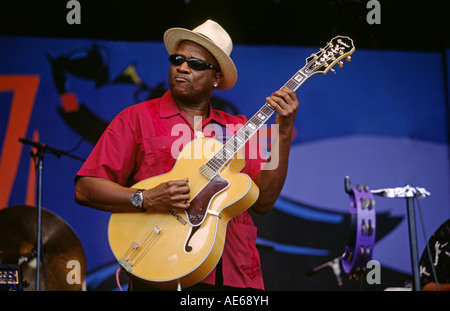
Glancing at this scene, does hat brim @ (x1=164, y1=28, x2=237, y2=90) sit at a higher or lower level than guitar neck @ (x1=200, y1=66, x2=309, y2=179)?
higher

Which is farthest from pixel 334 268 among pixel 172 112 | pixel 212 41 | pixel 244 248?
pixel 212 41

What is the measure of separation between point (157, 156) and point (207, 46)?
74cm

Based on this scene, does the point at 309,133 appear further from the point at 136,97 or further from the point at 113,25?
the point at 113,25

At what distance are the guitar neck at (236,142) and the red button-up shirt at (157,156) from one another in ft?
0.85

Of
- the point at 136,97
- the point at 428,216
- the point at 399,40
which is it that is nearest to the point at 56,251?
the point at 136,97

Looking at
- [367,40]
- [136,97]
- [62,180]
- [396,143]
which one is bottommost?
[62,180]

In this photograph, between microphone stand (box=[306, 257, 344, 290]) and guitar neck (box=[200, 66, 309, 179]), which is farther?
microphone stand (box=[306, 257, 344, 290])

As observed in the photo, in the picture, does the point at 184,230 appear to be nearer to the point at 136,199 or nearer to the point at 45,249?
the point at 136,199

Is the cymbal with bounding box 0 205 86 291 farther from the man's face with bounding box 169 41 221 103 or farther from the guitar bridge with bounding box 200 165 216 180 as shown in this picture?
the guitar bridge with bounding box 200 165 216 180

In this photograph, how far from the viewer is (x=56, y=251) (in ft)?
15.0

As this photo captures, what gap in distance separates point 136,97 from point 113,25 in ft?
2.68

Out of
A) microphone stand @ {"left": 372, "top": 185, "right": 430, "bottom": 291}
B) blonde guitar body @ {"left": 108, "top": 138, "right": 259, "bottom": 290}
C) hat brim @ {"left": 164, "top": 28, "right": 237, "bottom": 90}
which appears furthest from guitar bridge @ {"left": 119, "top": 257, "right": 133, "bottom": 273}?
microphone stand @ {"left": 372, "top": 185, "right": 430, "bottom": 291}

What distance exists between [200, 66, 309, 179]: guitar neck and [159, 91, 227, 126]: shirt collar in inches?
13.1

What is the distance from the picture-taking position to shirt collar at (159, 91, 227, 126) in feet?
9.56
